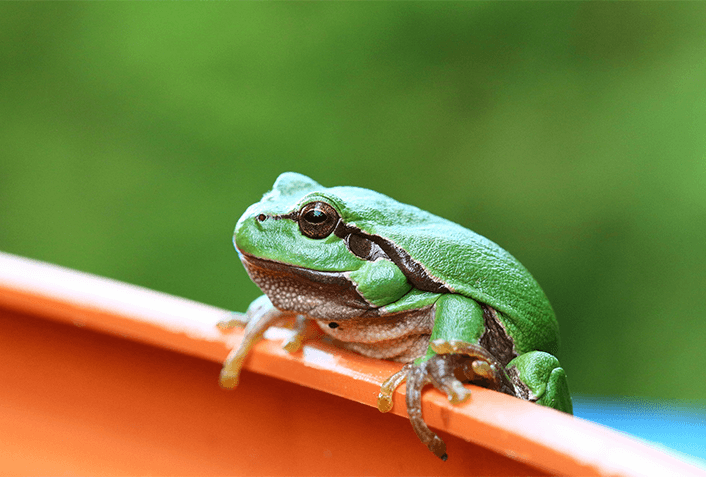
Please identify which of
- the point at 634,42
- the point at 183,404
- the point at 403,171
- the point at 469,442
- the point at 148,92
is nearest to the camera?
the point at 469,442

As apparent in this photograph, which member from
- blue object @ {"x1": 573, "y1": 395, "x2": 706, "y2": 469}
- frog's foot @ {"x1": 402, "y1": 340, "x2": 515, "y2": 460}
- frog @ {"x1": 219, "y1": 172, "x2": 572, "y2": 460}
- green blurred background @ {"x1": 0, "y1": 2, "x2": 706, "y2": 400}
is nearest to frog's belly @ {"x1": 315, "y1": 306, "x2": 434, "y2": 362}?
frog @ {"x1": 219, "y1": 172, "x2": 572, "y2": 460}

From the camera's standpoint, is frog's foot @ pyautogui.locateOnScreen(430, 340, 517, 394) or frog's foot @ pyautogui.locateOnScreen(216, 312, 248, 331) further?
frog's foot @ pyautogui.locateOnScreen(216, 312, 248, 331)

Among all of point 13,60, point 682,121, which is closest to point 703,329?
point 682,121

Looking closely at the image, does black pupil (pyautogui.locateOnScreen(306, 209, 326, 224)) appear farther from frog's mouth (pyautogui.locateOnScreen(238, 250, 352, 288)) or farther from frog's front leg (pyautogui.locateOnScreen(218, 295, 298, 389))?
frog's front leg (pyautogui.locateOnScreen(218, 295, 298, 389))

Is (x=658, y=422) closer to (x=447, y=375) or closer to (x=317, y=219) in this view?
(x=447, y=375)

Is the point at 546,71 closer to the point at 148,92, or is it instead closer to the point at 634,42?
the point at 634,42

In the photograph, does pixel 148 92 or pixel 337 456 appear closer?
pixel 337 456

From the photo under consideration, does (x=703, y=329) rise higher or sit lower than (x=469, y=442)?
higher

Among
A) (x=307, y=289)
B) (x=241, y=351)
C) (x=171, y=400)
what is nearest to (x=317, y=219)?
(x=307, y=289)
